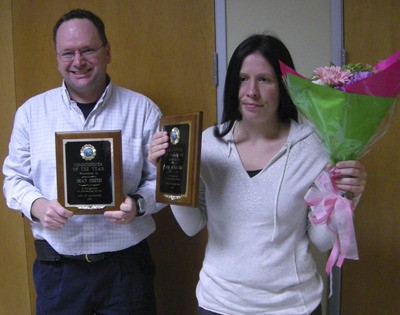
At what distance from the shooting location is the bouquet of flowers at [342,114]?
3.18 ft

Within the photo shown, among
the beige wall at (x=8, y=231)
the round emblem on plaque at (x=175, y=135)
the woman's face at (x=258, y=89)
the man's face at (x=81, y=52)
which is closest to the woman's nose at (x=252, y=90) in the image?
the woman's face at (x=258, y=89)

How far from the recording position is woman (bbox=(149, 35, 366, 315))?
121 cm

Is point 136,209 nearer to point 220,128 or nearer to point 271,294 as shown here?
point 220,128

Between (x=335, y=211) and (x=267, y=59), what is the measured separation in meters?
0.51

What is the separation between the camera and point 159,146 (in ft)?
4.28

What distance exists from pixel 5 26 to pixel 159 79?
0.84 m

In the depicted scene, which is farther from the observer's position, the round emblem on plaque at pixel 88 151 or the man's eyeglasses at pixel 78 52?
the man's eyeglasses at pixel 78 52

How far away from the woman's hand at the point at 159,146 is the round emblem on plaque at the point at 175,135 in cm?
2

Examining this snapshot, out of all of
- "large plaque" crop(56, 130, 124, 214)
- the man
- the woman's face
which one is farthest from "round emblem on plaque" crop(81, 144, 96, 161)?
the woman's face

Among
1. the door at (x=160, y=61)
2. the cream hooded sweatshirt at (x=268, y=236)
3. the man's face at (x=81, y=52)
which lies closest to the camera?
the cream hooded sweatshirt at (x=268, y=236)

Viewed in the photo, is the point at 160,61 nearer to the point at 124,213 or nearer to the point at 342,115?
the point at 124,213

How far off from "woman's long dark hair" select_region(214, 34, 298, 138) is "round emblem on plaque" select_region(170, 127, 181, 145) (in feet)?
0.55

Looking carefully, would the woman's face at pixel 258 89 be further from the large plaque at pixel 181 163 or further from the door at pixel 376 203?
the door at pixel 376 203

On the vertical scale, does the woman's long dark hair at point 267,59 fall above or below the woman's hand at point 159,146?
above
